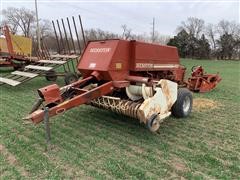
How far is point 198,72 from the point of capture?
8750 millimetres

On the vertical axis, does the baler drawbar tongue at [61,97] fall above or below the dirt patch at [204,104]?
above

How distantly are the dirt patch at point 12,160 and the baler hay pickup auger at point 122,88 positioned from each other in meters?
0.59

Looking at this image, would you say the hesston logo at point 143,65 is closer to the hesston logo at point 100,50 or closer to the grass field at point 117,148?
the hesston logo at point 100,50

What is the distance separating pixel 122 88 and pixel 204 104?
278 cm

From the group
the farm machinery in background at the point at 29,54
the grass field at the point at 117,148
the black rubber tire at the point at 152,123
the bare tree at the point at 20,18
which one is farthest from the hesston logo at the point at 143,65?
the bare tree at the point at 20,18

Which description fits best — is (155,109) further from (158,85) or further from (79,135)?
(79,135)

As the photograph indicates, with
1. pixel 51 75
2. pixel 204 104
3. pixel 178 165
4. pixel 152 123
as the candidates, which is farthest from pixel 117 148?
pixel 51 75

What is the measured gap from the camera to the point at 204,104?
6.71 meters

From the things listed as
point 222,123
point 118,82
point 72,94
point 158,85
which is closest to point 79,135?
point 72,94

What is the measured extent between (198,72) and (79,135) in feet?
18.3

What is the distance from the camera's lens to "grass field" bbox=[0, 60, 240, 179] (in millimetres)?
3223

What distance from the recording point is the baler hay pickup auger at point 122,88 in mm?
4117

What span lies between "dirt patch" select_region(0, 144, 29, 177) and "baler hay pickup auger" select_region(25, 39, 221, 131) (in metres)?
0.59

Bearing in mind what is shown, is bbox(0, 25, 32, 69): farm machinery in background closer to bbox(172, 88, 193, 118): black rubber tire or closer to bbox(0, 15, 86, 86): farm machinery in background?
bbox(0, 15, 86, 86): farm machinery in background
